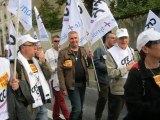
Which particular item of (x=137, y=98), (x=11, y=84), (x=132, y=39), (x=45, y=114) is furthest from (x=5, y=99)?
(x=132, y=39)

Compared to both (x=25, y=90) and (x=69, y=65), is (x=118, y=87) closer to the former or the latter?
(x=69, y=65)

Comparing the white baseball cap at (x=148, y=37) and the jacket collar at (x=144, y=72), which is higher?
the white baseball cap at (x=148, y=37)

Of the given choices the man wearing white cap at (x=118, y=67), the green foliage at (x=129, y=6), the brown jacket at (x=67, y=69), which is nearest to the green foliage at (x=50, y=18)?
the green foliage at (x=129, y=6)

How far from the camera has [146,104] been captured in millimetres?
4148

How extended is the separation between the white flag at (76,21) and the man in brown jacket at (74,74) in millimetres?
993

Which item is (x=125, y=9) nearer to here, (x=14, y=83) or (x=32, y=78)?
(x=32, y=78)

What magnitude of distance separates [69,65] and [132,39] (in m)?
9.92

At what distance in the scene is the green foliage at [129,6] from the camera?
63.6 feet

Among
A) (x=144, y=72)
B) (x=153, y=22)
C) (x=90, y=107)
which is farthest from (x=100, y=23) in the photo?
(x=144, y=72)

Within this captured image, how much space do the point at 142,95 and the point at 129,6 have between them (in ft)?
54.1

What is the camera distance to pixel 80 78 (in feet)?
26.2

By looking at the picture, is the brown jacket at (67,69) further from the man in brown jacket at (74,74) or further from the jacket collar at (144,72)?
the jacket collar at (144,72)

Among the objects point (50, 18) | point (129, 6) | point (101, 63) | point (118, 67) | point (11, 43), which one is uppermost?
point (50, 18)

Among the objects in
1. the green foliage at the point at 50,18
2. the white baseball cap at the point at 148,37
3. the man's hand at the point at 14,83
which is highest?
the green foliage at the point at 50,18
